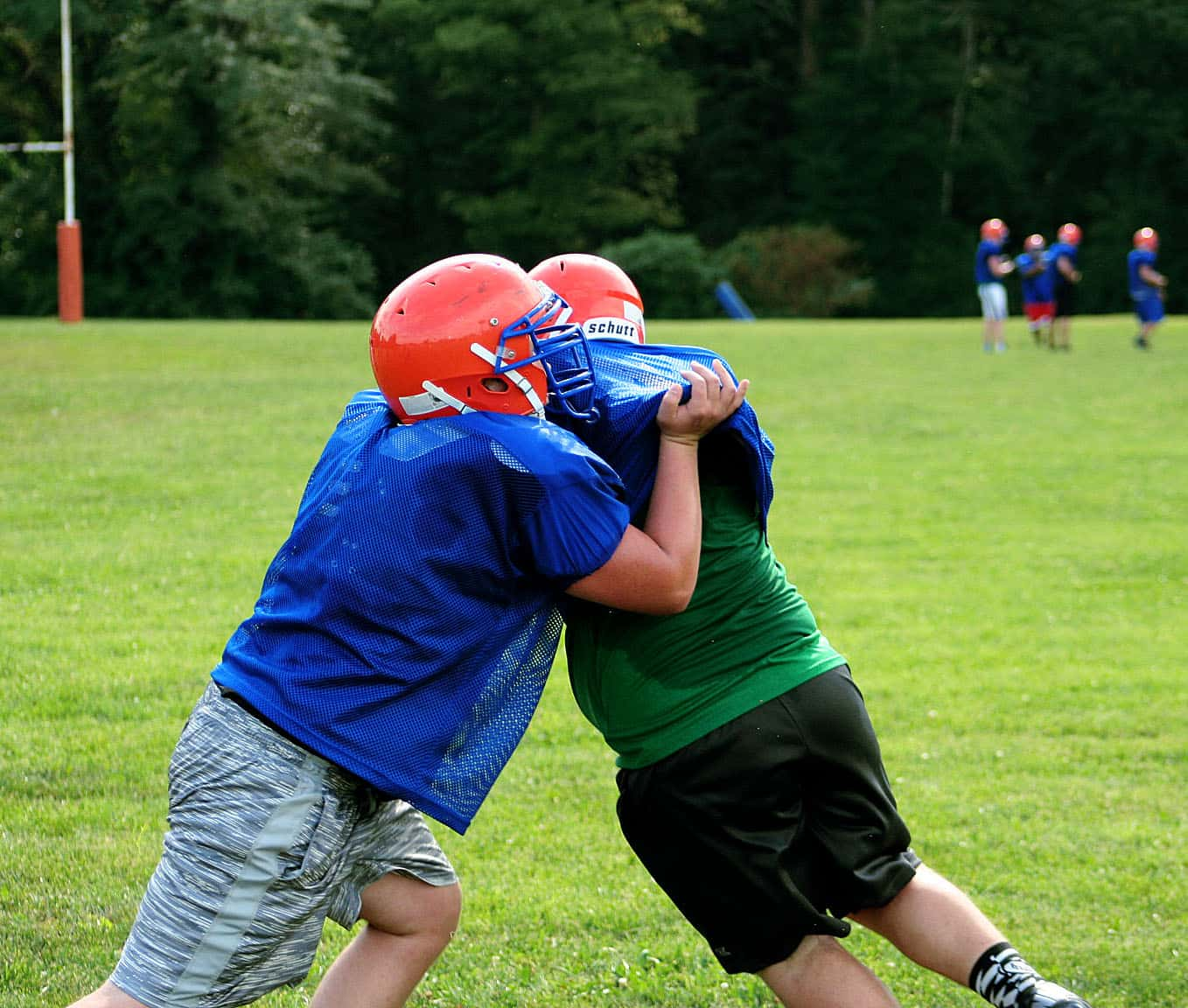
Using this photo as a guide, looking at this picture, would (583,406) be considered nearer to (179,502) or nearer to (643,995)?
(643,995)

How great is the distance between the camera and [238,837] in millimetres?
2635

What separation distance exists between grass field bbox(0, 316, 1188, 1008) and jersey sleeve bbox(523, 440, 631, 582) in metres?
1.54

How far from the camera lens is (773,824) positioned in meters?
2.88

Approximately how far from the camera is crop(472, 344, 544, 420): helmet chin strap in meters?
2.70

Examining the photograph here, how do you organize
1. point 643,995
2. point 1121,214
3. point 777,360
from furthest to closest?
point 1121,214, point 777,360, point 643,995

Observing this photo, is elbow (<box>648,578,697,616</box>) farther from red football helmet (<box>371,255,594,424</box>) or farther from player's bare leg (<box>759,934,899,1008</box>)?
player's bare leg (<box>759,934,899,1008</box>)

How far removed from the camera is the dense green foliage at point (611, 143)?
42.6m

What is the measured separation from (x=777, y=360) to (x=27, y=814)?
1611 cm

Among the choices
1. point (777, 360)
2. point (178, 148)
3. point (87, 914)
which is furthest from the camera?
point (178, 148)

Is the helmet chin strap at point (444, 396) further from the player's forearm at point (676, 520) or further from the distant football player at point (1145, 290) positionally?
the distant football player at point (1145, 290)

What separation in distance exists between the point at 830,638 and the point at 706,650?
461cm

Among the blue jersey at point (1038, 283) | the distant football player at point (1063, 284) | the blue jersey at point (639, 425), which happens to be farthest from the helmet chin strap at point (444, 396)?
the blue jersey at point (1038, 283)

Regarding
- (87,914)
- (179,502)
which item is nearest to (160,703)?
(87,914)

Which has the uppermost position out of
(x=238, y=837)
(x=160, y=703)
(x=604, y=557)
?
(x=604, y=557)
